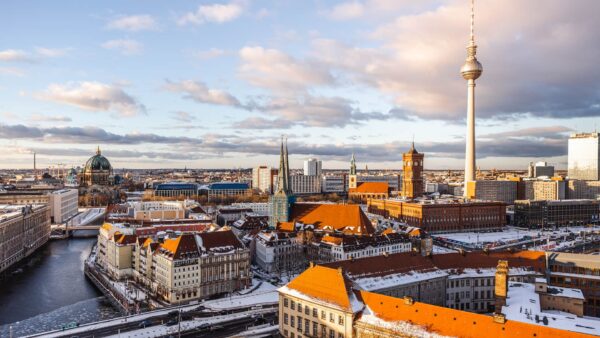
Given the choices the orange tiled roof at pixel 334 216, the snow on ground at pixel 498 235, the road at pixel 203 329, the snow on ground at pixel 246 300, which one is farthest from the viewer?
the snow on ground at pixel 498 235

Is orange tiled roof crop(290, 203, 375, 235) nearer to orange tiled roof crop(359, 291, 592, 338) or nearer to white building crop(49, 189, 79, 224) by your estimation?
orange tiled roof crop(359, 291, 592, 338)

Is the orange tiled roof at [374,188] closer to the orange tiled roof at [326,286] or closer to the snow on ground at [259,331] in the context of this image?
the snow on ground at [259,331]

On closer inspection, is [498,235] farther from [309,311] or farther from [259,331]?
[309,311]

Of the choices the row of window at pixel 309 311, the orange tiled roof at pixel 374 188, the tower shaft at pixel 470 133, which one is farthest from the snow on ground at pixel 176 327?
the orange tiled roof at pixel 374 188

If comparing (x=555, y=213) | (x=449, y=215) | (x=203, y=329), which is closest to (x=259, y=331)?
(x=203, y=329)

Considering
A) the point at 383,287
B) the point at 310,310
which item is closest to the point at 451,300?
the point at 383,287

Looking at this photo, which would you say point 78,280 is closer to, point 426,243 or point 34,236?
point 34,236
